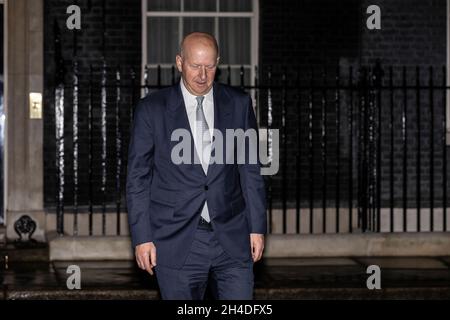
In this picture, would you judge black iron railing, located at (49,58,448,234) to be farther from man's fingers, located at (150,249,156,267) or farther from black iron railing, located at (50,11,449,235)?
man's fingers, located at (150,249,156,267)

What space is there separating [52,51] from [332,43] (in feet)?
10.9

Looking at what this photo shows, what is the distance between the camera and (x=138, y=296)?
8.12 m

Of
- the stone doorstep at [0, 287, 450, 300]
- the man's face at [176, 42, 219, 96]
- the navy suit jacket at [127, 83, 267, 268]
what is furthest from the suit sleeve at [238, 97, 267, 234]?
the stone doorstep at [0, 287, 450, 300]

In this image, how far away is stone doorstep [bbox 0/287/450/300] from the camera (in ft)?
26.6

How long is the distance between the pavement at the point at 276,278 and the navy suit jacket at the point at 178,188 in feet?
10.9

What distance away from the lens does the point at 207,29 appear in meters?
11.6

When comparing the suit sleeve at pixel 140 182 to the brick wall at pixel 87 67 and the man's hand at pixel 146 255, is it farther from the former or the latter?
the brick wall at pixel 87 67

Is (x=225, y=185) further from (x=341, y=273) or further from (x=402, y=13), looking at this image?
(x=402, y=13)

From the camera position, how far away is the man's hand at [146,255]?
Result: 4844 millimetres

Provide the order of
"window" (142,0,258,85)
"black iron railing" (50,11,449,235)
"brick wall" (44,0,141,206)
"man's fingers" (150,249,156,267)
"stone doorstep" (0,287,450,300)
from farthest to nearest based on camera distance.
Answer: "window" (142,0,258,85) → "brick wall" (44,0,141,206) → "black iron railing" (50,11,449,235) → "stone doorstep" (0,287,450,300) → "man's fingers" (150,249,156,267)

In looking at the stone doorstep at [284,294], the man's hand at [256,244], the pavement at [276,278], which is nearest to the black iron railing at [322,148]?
the pavement at [276,278]

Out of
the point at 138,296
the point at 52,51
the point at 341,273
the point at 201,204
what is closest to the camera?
the point at 201,204

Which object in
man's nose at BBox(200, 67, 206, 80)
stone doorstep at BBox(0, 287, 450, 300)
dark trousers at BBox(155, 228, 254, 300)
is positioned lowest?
stone doorstep at BBox(0, 287, 450, 300)
